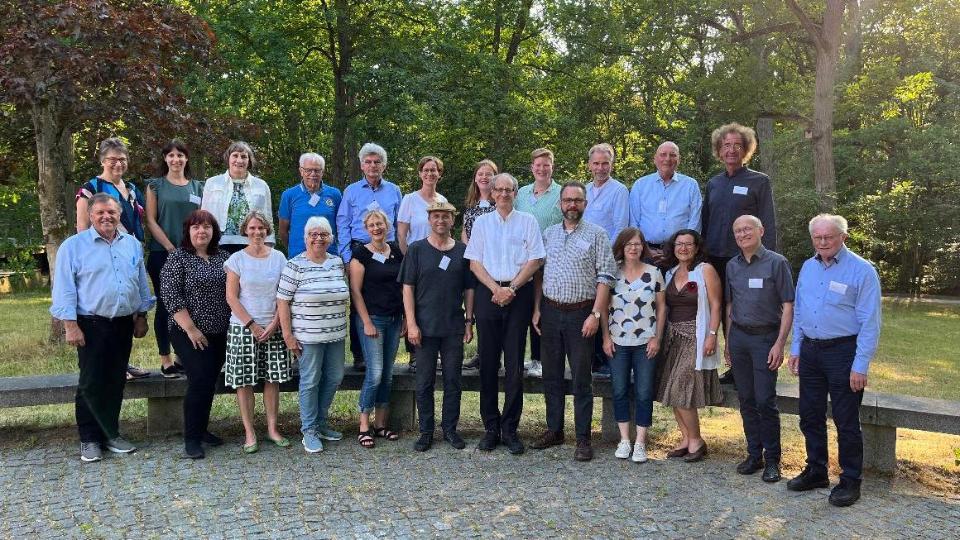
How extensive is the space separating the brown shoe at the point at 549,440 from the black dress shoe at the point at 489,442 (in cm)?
28

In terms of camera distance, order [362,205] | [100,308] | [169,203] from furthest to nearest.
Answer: [362,205] < [169,203] < [100,308]

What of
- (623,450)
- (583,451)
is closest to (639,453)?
(623,450)

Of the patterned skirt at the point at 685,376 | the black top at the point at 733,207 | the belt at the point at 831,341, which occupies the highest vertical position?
the black top at the point at 733,207

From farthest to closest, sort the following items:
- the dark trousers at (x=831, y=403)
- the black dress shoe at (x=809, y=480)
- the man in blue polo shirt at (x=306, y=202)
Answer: the man in blue polo shirt at (x=306, y=202) → the black dress shoe at (x=809, y=480) → the dark trousers at (x=831, y=403)

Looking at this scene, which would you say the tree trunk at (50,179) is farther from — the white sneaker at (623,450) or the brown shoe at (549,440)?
the white sneaker at (623,450)

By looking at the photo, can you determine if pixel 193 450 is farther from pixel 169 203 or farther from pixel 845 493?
pixel 845 493

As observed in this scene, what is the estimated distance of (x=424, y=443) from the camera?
5344 millimetres

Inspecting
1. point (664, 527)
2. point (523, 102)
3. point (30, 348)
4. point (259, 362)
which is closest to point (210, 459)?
point (259, 362)

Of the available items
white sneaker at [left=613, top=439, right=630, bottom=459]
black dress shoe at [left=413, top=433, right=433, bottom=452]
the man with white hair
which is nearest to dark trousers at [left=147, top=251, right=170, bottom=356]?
the man with white hair

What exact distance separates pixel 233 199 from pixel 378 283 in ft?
4.38

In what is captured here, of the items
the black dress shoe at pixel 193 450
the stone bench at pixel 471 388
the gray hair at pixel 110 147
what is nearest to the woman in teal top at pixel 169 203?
the gray hair at pixel 110 147

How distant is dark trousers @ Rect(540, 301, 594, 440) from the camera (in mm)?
5074

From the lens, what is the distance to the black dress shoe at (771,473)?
187 inches

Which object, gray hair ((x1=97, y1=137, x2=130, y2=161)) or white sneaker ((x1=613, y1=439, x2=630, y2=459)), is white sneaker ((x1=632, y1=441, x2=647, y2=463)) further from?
gray hair ((x1=97, y1=137, x2=130, y2=161))
